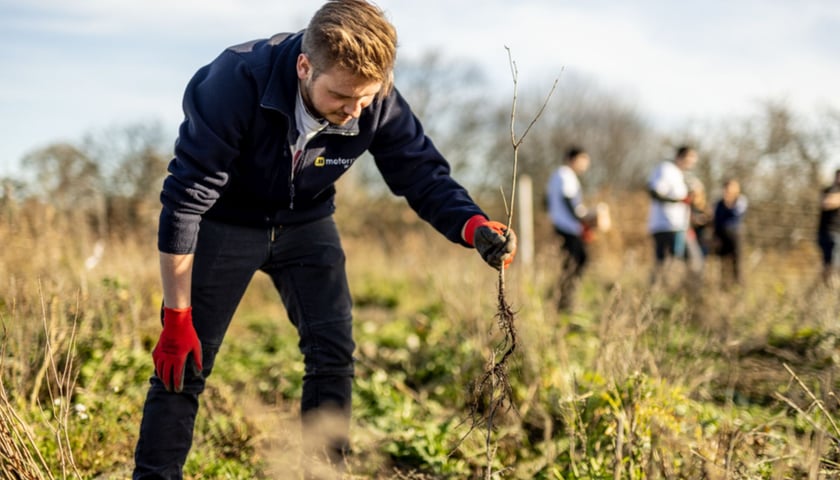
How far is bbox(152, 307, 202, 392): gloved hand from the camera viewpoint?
227cm

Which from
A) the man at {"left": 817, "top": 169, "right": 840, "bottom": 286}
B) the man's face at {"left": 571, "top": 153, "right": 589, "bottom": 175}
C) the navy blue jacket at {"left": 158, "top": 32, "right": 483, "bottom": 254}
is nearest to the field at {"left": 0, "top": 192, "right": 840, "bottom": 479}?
the navy blue jacket at {"left": 158, "top": 32, "right": 483, "bottom": 254}

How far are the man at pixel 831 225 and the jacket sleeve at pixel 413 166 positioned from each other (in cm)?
664

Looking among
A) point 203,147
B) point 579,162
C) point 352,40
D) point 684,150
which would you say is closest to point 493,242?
point 352,40

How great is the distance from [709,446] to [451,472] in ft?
3.12

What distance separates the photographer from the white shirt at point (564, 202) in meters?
7.05

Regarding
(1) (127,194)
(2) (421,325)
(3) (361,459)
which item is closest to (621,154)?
(1) (127,194)

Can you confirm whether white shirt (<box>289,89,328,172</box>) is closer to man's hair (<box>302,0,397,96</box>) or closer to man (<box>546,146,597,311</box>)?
man's hair (<box>302,0,397,96</box>)

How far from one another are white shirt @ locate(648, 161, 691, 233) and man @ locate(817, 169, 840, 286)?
166 cm

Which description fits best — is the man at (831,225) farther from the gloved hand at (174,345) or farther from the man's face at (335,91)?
the gloved hand at (174,345)

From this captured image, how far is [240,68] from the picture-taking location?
2250 millimetres

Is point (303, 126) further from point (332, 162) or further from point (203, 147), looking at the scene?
point (203, 147)

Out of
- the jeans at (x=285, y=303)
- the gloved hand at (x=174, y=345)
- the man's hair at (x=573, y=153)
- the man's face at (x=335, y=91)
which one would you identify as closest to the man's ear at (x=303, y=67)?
the man's face at (x=335, y=91)

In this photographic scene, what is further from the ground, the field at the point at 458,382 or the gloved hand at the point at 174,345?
the gloved hand at the point at 174,345

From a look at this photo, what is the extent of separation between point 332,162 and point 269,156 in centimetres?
23
